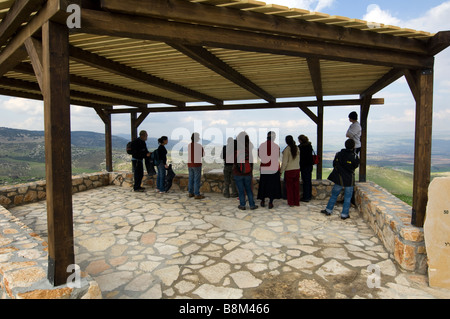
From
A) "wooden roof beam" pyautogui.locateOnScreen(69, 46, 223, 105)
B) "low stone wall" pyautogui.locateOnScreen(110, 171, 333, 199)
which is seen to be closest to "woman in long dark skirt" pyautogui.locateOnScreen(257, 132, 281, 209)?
"low stone wall" pyautogui.locateOnScreen(110, 171, 333, 199)

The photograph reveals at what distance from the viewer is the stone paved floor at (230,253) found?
2729mm

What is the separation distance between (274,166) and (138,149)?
385 centimetres

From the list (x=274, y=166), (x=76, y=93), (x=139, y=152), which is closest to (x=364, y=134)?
(x=274, y=166)

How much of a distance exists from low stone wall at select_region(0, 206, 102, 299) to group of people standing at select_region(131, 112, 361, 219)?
359 centimetres

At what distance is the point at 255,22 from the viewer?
2.55 meters

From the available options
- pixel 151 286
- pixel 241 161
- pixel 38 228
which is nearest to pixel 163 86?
pixel 241 161

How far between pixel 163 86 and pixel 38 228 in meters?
3.57

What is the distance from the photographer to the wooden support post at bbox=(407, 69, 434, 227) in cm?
328

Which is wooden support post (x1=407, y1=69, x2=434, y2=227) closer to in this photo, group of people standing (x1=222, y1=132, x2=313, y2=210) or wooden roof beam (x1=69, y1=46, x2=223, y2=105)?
group of people standing (x1=222, y1=132, x2=313, y2=210)

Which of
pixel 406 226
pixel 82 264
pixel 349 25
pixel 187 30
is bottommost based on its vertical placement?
pixel 82 264

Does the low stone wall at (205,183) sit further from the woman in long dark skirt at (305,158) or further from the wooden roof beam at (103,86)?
the wooden roof beam at (103,86)

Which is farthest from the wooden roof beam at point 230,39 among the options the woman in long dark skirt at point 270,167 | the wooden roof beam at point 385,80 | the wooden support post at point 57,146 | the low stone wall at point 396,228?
the woman in long dark skirt at point 270,167
